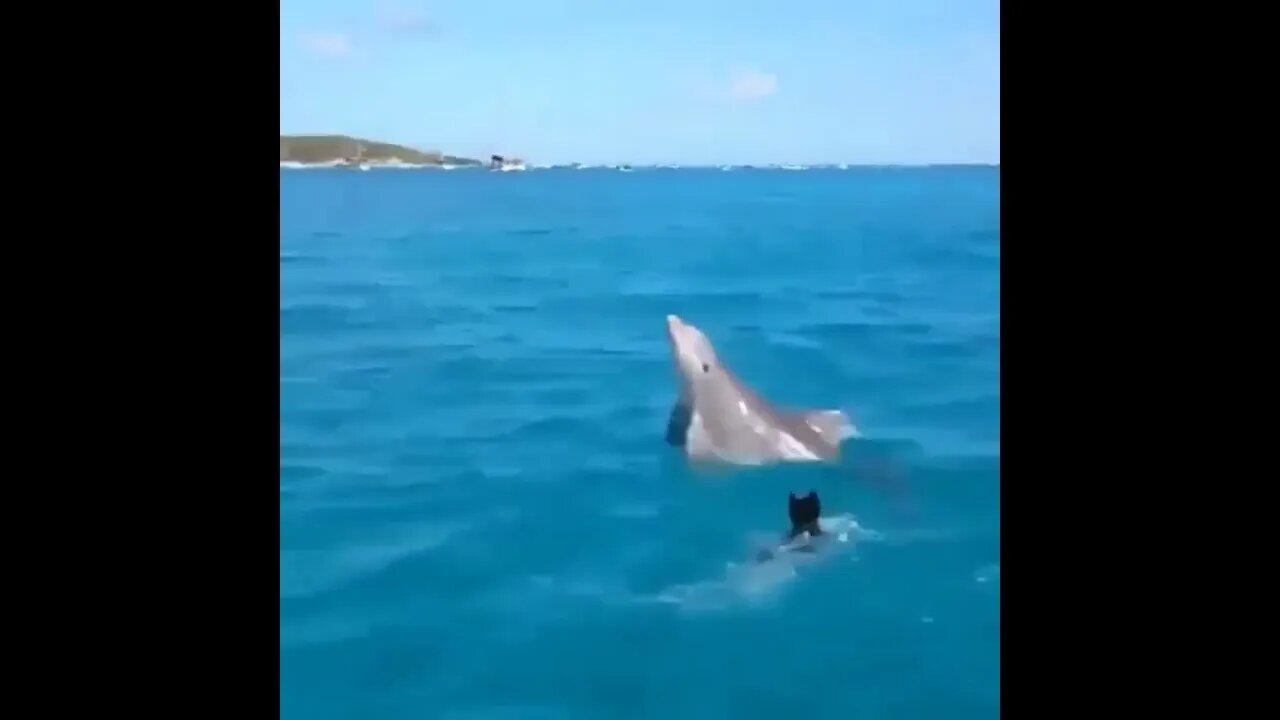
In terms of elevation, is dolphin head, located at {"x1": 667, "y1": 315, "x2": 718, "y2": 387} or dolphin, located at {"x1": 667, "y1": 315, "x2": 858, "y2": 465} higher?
dolphin head, located at {"x1": 667, "y1": 315, "x2": 718, "y2": 387}

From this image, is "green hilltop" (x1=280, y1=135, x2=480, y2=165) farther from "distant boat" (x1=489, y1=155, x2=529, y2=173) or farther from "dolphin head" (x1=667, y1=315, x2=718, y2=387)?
"dolphin head" (x1=667, y1=315, x2=718, y2=387)

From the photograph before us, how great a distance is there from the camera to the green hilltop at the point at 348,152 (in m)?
1.30

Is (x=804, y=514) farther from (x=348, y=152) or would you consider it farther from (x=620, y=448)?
(x=348, y=152)

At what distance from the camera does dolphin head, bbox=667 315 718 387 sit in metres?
1.37

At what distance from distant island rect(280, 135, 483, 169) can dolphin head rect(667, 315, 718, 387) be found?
0.36 meters

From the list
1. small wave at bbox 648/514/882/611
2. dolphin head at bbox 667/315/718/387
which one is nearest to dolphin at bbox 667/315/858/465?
dolphin head at bbox 667/315/718/387

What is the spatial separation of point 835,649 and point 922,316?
1.50 ft

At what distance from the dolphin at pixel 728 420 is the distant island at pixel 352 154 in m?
0.40

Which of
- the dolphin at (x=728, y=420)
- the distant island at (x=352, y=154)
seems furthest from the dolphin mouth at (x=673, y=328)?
the distant island at (x=352, y=154)

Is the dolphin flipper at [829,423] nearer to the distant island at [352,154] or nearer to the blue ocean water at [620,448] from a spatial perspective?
the blue ocean water at [620,448]

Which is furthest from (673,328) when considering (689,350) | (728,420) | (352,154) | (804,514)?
(352,154)
